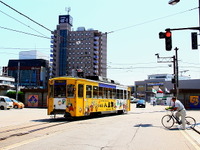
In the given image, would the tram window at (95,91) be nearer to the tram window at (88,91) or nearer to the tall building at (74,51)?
the tram window at (88,91)

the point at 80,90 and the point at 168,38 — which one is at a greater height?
the point at 168,38

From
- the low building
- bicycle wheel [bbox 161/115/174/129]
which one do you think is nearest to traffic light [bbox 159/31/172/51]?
bicycle wheel [bbox 161/115/174/129]

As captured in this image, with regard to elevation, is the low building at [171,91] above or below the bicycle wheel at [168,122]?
above

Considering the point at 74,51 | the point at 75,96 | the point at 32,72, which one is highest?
the point at 74,51

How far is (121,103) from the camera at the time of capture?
24.6 m

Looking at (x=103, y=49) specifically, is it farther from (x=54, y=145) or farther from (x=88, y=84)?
(x=54, y=145)

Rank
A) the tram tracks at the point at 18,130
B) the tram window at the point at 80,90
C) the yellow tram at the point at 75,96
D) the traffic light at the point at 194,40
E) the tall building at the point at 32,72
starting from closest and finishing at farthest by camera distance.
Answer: the tram tracks at the point at 18,130, the traffic light at the point at 194,40, the yellow tram at the point at 75,96, the tram window at the point at 80,90, the tall building at the point at 32,72

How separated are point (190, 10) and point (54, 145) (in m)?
13.1

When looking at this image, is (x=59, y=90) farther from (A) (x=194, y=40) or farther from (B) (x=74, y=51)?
(B) (x=74, y=51)

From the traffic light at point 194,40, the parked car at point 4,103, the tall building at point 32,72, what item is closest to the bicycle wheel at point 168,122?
the traffic light at point 194,40

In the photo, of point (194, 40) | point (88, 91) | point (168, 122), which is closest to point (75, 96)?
point (88, 91)

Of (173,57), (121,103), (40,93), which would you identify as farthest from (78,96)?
(40,93)

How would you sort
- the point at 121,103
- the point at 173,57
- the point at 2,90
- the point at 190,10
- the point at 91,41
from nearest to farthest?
the point at 190,10 < the point at 121,103 < the point at 173,57 < the point at 2,90 < the point at 91,41

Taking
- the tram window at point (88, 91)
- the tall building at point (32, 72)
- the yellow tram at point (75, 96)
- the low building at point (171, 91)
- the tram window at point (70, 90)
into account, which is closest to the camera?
the yellow tram at point (75, 96)
